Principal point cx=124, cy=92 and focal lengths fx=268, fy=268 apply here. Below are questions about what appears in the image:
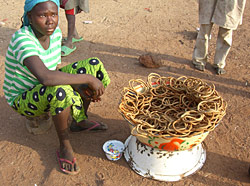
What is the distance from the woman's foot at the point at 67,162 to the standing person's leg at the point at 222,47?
242 cm

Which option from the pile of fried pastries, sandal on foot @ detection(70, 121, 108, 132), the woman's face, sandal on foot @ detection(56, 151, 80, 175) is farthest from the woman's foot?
the woman's face

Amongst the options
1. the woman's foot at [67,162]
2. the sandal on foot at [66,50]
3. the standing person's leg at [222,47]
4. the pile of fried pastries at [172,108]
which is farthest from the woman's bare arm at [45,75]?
the standing person's leg at [222,47]

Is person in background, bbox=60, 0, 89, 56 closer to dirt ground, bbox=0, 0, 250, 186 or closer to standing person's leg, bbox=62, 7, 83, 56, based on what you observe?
standing person's leg, bbox=62, 7, 83, 56

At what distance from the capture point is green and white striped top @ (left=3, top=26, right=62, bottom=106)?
1991 millimetres

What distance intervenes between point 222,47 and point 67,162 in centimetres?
260

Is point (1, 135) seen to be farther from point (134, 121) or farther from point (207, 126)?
point (207, 126)

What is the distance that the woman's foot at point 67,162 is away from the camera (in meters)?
2.27

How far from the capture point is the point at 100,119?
2906 millimetres

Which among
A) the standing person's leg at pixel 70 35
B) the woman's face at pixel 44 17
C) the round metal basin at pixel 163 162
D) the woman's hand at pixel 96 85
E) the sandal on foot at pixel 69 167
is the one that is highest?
the woman's face at pixel 44 17

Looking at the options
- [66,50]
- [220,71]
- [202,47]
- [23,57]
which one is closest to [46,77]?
[23,57]

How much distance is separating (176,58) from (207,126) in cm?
237

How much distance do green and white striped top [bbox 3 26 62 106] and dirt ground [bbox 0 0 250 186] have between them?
23.6 inches

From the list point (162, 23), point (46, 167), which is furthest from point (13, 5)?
point (46, 167)

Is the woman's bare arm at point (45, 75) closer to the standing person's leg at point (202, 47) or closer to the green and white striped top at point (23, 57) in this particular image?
the green and white striped top at point (23, 57)
